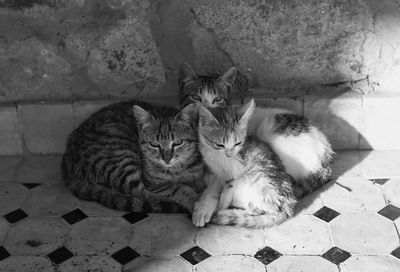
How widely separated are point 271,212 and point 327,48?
47.4 inches

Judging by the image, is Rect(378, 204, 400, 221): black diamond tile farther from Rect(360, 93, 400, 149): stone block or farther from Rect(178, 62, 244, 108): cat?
Rect(178, 62, 244, 108): cat

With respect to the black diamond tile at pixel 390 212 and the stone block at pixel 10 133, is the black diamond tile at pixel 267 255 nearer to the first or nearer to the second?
the black diamond tile at pixel 390 212

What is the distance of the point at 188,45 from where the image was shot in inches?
142

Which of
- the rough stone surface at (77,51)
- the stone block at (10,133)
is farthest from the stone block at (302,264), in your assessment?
the stone block at (10,133)

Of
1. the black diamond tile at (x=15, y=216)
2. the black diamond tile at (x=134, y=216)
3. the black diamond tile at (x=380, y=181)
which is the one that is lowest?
the black diamond tile at (x=134, y=216)

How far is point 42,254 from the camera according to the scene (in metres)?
2.95

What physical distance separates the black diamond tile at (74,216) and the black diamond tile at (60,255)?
0.79 feet

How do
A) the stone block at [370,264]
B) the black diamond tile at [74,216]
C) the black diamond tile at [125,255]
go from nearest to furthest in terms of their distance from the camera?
the stone block at [370,264], the black diamond tile at [125,255], the black diamond tile at [74,216]

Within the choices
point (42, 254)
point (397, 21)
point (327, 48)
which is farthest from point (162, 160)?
point (397, 21)

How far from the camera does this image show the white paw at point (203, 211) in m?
3.10

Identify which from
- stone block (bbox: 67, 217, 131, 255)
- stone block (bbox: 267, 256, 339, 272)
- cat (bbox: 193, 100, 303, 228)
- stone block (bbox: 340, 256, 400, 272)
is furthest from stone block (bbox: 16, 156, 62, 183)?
stone block (bbox: 340, 256, 400, 272)

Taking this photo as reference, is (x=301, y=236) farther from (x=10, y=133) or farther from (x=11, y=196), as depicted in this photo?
(x=10, y=133)

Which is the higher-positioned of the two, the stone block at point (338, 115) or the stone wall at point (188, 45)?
the stone wall at point (188, 45)

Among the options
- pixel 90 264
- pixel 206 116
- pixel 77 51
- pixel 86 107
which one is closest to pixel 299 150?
pixel 206 116
